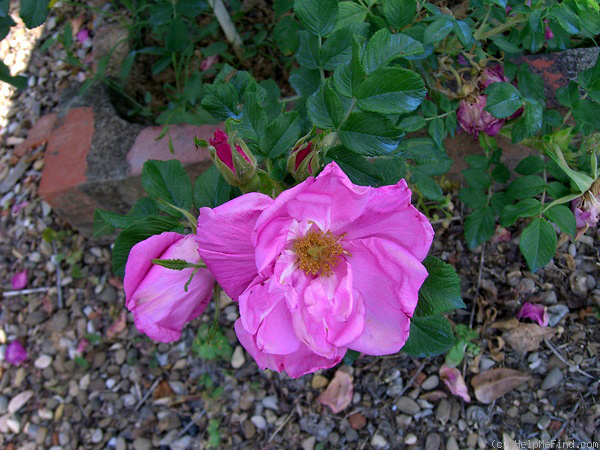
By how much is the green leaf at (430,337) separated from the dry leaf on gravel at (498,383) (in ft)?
2.03

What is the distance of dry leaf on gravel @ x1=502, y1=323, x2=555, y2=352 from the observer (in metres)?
1.44

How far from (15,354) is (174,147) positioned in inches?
37.1

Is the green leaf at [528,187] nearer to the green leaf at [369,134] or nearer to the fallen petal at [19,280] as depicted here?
the green leaf at [369,134]

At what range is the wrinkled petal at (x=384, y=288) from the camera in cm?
69

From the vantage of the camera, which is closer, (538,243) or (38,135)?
(538,243)

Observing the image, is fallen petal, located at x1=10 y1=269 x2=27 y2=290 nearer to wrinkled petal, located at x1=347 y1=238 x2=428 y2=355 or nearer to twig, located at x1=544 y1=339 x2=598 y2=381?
wrinkled petal, located at x1=347 y1=238 x2=428 y2=355

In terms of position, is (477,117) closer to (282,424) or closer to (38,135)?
(282,424)

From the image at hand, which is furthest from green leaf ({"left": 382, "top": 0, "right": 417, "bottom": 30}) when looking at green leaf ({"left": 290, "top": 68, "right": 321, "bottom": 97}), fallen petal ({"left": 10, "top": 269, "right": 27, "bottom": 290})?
fallen petal ({"left": 10, "top": 269, "right": 27, "bottom": 290})

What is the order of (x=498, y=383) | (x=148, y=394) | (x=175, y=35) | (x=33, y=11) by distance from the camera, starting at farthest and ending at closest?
1. (x=148, y=394)
2. (x=175, y=35)
3. (x=498, y=383)
4. (x=33, y=11)

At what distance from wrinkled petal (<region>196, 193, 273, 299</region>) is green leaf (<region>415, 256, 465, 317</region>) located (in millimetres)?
258

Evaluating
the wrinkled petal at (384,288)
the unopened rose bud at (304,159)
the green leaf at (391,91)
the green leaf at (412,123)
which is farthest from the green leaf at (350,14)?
the wrinkled petal at (384,288)

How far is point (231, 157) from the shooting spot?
760 mm

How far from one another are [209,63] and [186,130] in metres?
0.34

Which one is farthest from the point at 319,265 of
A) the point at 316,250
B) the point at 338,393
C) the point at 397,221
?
the point at 338,393
